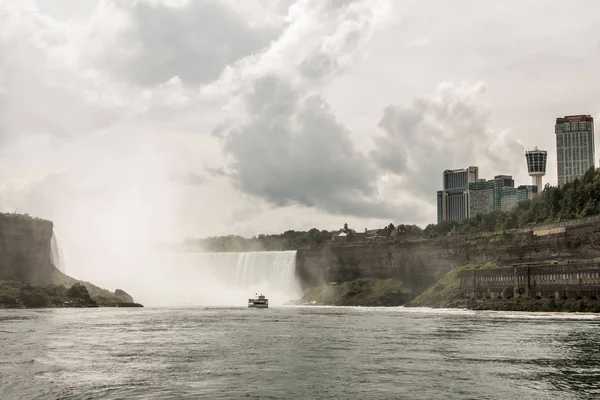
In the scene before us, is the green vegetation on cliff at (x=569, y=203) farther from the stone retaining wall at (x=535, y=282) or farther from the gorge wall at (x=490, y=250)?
the stone retaining wall at (x=535, y=282)

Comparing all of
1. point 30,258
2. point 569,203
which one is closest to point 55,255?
point 30,258

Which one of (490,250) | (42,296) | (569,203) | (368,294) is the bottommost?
(42,296)

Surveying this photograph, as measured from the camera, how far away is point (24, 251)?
519 ft

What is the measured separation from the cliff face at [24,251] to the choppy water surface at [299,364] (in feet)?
304

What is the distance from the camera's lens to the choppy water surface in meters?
33.1

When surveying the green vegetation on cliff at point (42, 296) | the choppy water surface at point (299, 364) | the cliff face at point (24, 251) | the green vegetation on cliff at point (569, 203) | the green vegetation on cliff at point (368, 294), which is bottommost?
the choppy water surface at point (299, 364)

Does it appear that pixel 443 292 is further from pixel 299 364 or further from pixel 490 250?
pixel 299 364

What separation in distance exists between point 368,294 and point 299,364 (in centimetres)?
14810

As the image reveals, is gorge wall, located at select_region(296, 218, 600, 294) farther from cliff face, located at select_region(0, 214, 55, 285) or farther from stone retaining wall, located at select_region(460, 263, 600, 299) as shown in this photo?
cliff face, located at select_region(0, 214, 55, 285)

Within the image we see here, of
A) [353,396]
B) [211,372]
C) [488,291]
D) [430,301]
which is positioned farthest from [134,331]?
[430,301]

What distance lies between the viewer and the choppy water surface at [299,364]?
3309 cm

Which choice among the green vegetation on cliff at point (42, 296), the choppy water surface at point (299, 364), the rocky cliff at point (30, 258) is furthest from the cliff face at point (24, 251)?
the choppy water surface at point (299, 364)

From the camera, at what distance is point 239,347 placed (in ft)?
178

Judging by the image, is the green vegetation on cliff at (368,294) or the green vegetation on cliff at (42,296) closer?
the green vegetation on cliff at (42,296)
